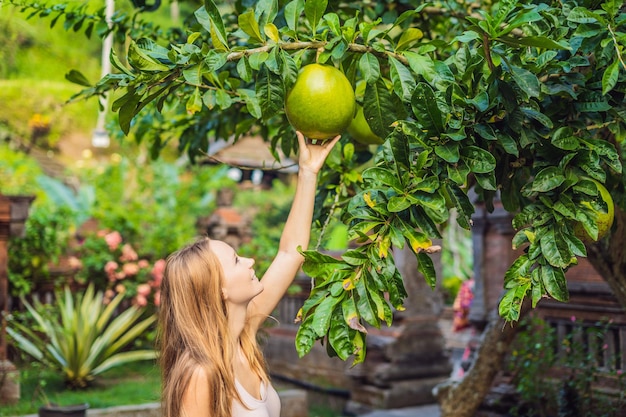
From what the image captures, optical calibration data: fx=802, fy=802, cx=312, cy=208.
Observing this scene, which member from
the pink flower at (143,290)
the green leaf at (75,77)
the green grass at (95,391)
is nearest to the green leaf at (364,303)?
the green leaf at (75,77)

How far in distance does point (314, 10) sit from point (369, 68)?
206 mm

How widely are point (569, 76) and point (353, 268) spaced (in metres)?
0.79

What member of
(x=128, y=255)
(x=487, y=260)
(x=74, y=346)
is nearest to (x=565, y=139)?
(x=487, y=260)

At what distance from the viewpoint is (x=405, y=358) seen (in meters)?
7.64

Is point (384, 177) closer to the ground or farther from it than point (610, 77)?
closer to the ground

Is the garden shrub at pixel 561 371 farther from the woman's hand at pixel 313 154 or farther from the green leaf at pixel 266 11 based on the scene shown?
the green leaf at pixel 266 11

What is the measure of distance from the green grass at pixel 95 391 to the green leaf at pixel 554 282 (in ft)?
16.5

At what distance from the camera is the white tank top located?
222cm

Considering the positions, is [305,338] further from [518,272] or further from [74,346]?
[74,346]

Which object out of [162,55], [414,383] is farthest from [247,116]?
[414,383]

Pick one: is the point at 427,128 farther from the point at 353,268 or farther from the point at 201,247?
the point at 201,247

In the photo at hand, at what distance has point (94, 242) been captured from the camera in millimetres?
9656

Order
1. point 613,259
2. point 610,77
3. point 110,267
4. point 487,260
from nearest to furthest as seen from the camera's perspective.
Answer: point 610,77 < point 613,259 < point 487,260 < point 110,267

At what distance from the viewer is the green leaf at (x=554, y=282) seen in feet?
6.06
